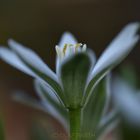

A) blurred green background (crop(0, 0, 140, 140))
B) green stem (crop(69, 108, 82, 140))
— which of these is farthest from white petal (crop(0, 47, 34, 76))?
blurred green background (crop(0, 0, 140, 140))

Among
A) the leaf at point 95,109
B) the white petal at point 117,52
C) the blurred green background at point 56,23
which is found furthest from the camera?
the blurred green background at point 56,23

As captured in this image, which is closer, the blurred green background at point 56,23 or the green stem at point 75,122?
the green stem at point 75,122

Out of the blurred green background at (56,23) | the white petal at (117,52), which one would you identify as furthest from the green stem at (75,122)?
the blurred green background at (56,23)

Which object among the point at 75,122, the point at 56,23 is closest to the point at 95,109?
the point at 75,122

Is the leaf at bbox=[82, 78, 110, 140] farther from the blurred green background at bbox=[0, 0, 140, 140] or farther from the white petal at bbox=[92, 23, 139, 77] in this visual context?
the blurred green background at bbox=[0, 0, 140, 140]

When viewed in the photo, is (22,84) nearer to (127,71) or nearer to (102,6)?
(102,6)

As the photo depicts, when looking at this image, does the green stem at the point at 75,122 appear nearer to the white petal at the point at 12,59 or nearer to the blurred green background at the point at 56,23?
the white petal at the point at 12,59

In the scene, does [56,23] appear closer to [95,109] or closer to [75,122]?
[95,109]

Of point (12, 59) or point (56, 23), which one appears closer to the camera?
point (12, 59)
